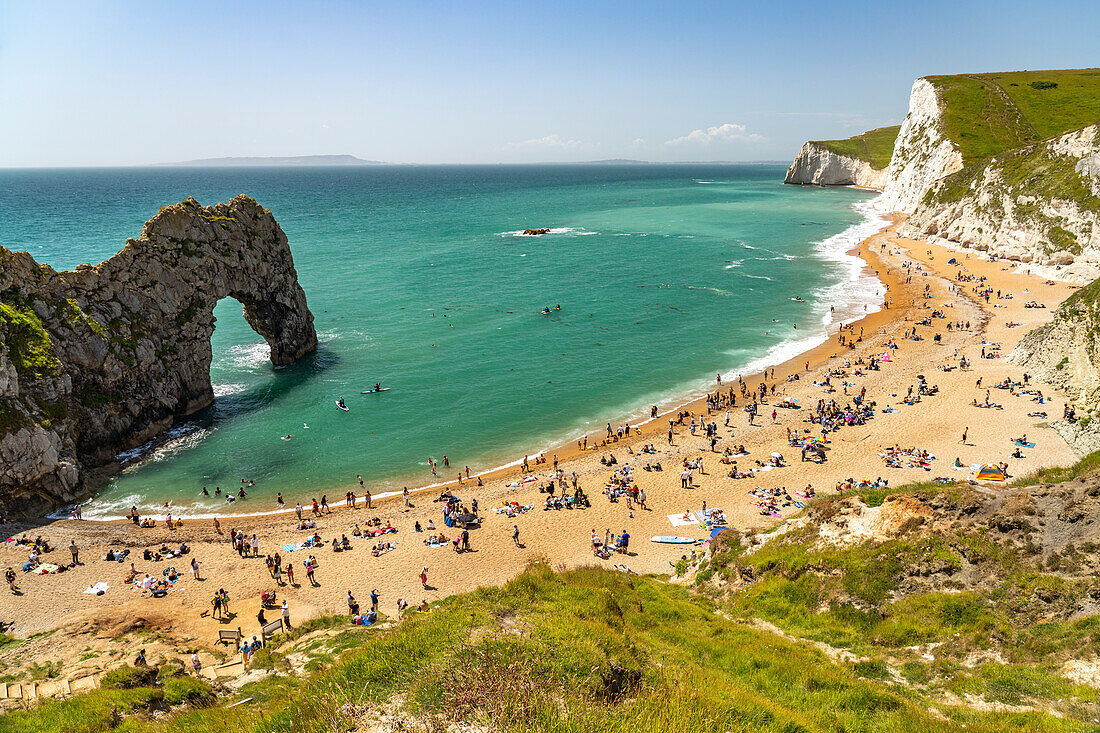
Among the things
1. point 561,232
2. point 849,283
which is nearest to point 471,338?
point 849,283

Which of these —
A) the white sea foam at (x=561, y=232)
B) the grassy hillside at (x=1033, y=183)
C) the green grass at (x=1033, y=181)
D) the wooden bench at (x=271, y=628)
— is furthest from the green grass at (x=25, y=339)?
the green grass at (x=1033, y=181)

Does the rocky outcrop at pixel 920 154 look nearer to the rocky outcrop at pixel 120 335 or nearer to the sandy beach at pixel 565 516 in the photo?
the sandy beach at pixel 565 516

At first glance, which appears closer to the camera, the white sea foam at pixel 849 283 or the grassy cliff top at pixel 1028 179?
the white sea foam at pixel 849 283

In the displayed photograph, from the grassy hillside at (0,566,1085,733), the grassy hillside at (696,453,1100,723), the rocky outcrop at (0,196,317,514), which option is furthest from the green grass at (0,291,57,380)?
the grassy hillside at (696,453,1100,723)

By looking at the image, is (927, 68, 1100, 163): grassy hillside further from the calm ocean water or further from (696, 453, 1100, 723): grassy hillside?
(696, 453, 1100, 723): grassy hillside

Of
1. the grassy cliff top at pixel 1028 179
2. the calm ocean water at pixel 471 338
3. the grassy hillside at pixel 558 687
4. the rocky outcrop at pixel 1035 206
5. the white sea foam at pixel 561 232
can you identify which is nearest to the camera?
the grassy hillside at pixel 558 687

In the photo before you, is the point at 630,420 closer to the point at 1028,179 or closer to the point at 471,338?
the point at 471,338
